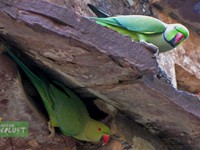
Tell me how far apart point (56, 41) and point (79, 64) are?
0.15 meters

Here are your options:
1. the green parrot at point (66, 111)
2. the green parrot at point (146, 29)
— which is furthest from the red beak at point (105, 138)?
the green parrot at point (146, 29)

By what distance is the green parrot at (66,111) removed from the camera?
1.89 meters

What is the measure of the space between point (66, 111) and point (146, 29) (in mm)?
488

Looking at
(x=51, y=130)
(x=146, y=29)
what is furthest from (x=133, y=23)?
(x=51, y=130)

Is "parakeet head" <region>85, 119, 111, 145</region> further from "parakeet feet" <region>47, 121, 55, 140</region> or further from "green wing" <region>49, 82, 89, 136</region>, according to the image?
"parakeet feet" <region>47, 121, 55, 140</region>

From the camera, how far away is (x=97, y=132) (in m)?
1.99

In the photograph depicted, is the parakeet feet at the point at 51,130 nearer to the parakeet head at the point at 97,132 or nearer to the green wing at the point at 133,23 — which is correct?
the parakeet head at the point at 97,132

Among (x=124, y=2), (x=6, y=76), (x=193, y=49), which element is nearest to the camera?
(x=6, y=76)

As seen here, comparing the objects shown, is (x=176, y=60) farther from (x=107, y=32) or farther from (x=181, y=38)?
(x=107, y=32)

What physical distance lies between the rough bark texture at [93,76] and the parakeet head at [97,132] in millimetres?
51

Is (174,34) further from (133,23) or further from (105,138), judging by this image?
(105,138)

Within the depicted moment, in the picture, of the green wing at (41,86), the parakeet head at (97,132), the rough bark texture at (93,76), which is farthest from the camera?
the parakeet head at (97,132)

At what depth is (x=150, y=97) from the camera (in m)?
1.74

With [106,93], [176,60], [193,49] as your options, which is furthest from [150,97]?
[193,49]
